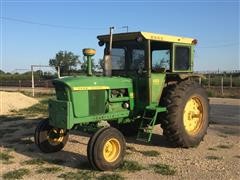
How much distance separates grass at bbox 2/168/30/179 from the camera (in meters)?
7.36

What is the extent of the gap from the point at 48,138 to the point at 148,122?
2204 mm

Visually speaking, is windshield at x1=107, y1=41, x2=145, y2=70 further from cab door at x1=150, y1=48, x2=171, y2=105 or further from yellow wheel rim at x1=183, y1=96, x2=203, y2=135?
yellow wheel rim at x1=183, y1=96, x2=203, y2=135

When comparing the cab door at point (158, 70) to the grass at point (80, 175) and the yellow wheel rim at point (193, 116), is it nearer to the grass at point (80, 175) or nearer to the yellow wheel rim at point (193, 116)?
the yellow wheel rim at point (193, 116)

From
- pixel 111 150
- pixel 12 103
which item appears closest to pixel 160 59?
pixel 111 150

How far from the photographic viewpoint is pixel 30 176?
7.42 meters

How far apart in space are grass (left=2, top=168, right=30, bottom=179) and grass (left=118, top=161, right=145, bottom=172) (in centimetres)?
172

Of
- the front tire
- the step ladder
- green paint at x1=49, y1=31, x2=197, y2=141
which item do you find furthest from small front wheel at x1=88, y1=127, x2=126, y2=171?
the front tire

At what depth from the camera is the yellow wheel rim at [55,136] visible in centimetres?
917

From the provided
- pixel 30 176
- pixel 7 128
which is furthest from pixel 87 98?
pixel 7 128

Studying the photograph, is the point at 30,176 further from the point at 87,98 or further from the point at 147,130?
the point at 147,130

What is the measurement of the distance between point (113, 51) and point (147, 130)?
213cm

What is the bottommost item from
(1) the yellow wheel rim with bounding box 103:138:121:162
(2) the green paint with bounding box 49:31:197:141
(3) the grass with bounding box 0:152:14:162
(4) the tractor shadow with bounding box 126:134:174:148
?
(3) the grass with bounding box 0:152:14:162

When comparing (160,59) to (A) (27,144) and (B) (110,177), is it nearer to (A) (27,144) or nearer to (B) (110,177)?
(B) (110,177)

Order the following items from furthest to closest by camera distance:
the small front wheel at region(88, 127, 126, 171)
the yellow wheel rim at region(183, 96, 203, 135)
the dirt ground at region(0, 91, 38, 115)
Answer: the dirt ground at region(0, 91, 38, 115), the yellow wheel rim at region(183, 96, 203, 135), the small front wheel at region(88, 127, 126, 171)
